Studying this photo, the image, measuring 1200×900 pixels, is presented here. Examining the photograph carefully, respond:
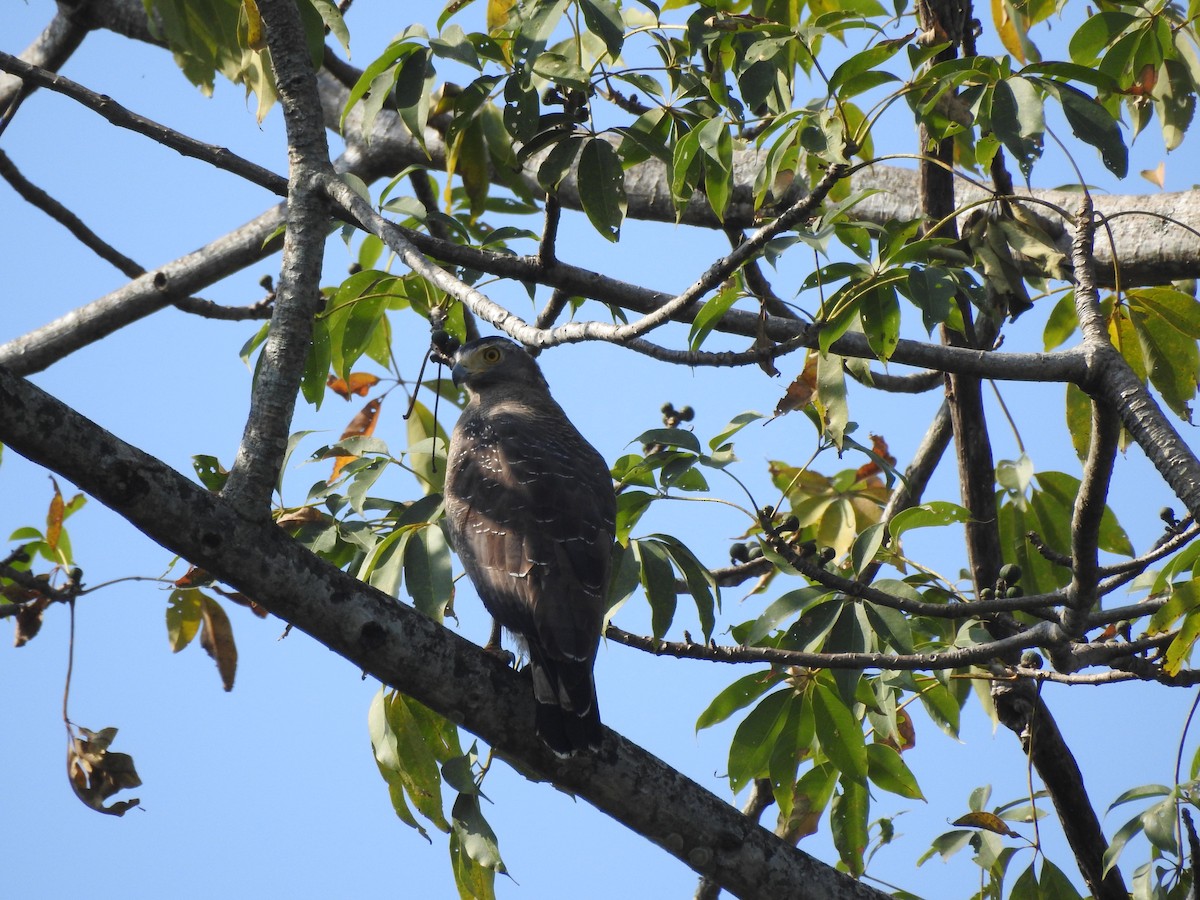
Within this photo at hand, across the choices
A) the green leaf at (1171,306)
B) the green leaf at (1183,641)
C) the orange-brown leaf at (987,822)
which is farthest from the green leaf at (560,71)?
the orange-brown leaf at (987,822)

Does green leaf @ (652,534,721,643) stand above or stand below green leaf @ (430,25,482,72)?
below

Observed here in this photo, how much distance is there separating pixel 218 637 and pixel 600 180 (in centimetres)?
216

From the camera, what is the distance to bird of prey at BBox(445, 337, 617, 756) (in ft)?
10.3

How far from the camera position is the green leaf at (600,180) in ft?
10.9

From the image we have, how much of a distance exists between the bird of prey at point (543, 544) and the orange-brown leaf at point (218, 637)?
1017mm

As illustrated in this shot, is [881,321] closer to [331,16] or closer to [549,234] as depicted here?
[549,234]

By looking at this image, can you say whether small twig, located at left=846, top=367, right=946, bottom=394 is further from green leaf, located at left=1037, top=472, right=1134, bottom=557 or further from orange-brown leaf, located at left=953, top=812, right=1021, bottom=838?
orange-brown leaf, located at left=953, top=812, right=1021, bottom=838

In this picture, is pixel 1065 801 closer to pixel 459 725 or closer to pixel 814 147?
pixel 459 725

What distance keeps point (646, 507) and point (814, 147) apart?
1.26 meters

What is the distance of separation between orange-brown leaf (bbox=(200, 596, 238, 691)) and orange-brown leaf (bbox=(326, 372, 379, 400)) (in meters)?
0.89

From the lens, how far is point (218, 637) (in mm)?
4203

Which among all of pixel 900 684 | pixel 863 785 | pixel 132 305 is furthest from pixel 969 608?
pixel 132 305

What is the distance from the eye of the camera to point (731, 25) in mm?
3576

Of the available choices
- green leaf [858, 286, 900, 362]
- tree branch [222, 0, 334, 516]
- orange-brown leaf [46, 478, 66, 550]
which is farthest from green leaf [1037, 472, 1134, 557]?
orange-brown leaf [46, 478, 66, 550]
